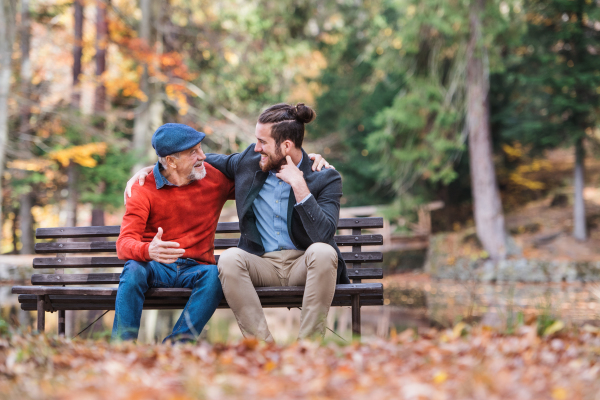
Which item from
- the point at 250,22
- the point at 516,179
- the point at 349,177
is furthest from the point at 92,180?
the point at 516,179

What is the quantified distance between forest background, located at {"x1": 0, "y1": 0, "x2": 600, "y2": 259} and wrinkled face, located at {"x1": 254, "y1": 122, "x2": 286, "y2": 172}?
10376 millimetres

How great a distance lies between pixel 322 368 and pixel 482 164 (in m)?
12.9

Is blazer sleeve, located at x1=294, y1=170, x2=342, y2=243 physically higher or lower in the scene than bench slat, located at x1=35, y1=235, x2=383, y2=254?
higher

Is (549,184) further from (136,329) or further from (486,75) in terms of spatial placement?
(136,329)

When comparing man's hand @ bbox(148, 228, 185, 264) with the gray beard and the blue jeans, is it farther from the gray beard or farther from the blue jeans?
the gray beard

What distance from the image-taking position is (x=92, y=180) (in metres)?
15.2

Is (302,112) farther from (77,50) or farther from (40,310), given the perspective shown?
(77,50)

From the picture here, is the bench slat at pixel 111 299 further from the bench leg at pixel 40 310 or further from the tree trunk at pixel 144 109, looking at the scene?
the tree trunk at pixel 144 109

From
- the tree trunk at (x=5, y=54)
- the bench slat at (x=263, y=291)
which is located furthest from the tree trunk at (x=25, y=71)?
the bench slat at (x=263, y=291)

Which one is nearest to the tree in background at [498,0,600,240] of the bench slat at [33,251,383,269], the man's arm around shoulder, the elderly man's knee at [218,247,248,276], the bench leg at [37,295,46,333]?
the bench slat at [33,251,383,269]

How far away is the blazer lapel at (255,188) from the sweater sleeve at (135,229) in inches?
24.6

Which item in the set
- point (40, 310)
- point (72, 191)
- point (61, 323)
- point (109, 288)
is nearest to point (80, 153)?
point (72, 191)

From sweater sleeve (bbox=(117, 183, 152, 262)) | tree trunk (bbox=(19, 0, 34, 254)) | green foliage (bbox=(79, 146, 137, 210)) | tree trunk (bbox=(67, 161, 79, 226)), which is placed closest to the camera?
sweater sleeve (bbox=(117, 183, 152, 262))

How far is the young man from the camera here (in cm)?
324
